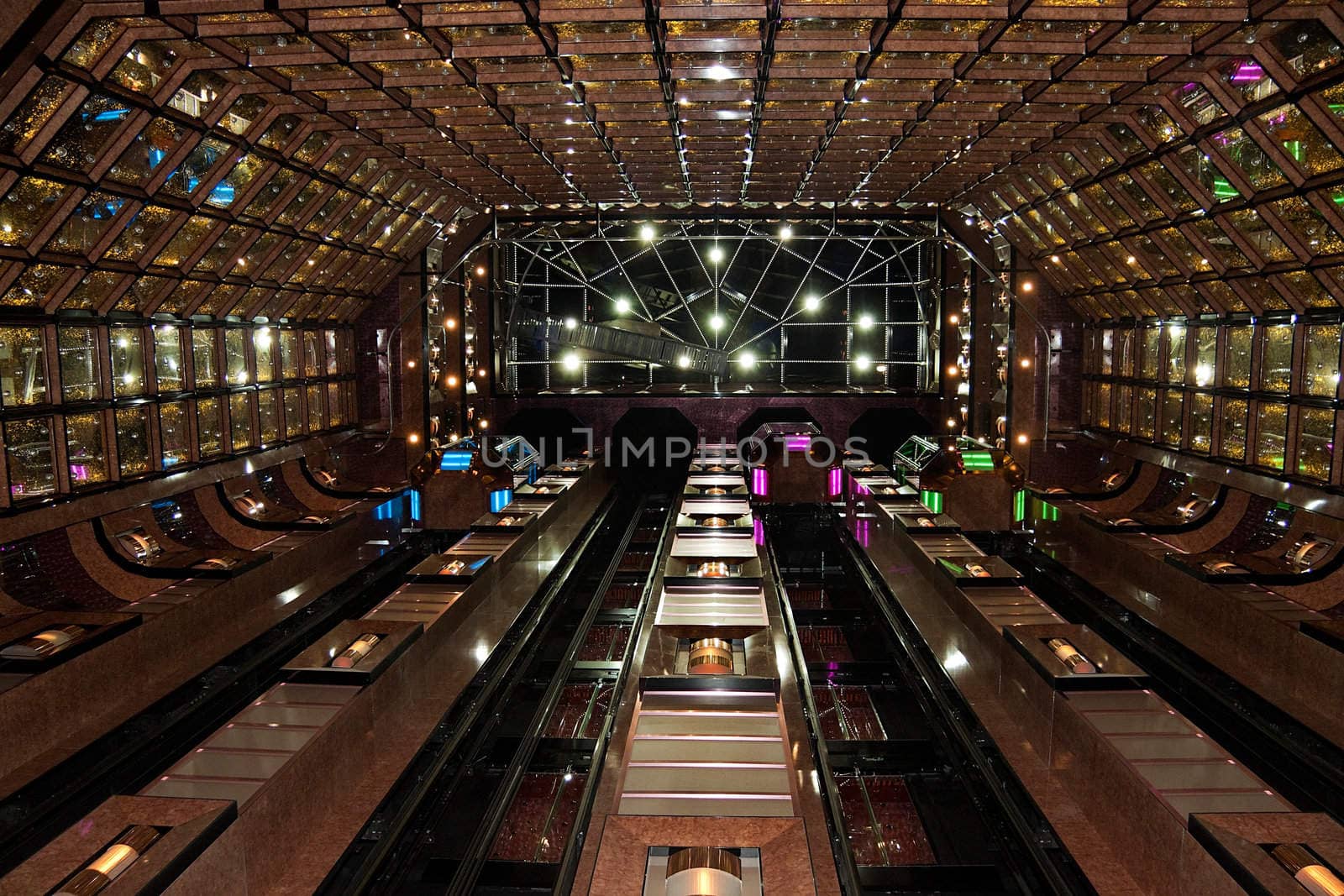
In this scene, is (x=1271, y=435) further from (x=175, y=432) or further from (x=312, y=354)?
(x=312, y=354)

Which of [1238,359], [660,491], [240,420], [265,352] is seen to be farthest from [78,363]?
[1238,359]

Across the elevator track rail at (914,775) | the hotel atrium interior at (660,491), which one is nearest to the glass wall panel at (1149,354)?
the hotel atrium interior at (660,491)

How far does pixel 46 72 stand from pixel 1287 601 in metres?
11.5

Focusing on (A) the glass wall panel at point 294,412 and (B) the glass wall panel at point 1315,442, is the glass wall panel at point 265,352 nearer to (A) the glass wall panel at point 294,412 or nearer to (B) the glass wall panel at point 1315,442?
(A) the glass wall panel at point 294,412

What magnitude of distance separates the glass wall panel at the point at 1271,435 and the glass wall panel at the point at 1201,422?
1.09 metres

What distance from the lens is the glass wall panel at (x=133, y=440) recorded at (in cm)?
1110

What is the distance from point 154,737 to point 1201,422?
12893 mm

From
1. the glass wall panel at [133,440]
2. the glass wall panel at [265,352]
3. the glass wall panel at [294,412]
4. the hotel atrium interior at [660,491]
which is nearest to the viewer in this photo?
the hotel atrium interior at [660,491]

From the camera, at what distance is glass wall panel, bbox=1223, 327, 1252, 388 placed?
11.9m

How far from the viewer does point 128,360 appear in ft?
36.9

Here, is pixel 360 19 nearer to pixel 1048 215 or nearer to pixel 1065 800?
pixel 1065 800

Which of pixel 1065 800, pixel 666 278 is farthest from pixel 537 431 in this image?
pixel 1065 800

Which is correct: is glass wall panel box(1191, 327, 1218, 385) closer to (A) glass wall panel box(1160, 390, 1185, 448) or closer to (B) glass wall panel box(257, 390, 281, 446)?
(A) glass wall panel box(1160, 390, 1185, 448)

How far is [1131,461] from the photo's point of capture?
15297 mm
